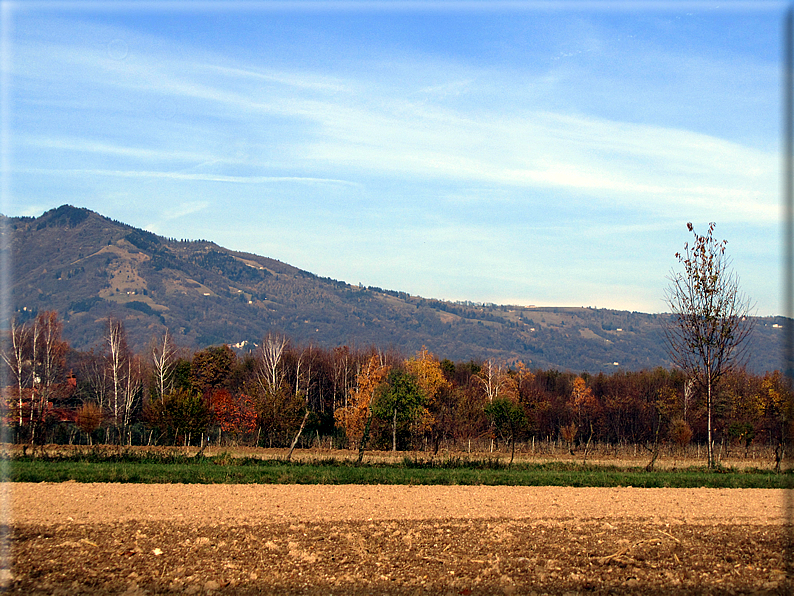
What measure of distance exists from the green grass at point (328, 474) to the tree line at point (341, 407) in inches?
280

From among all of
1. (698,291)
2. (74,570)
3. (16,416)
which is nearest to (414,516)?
(74,570)

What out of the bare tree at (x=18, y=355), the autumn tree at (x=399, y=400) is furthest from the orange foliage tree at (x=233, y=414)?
the bare tree at (x=18, y=355)

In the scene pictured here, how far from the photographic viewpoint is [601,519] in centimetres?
1922

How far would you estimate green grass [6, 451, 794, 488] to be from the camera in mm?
27391

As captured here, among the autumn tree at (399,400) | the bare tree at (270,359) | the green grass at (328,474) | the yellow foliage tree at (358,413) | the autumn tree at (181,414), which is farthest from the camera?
the bare tree at (270,359)

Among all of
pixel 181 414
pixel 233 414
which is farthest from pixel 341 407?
pixel 181 414

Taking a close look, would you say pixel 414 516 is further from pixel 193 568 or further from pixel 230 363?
pixel 230 363

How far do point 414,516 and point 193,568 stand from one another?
7645 millimetres

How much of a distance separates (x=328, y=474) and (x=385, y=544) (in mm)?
12958

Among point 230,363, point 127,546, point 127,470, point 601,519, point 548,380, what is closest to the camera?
point 127,546

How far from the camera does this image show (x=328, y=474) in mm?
28469

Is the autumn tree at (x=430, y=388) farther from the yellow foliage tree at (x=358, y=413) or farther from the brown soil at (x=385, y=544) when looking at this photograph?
the brown soil at (x=385, y=544)

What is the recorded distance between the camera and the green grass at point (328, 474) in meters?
27.4

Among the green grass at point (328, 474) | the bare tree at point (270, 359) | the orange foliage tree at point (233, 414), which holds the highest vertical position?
the bare tree at point (270, 359)
